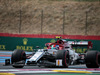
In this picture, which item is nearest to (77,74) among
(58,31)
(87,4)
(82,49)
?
(82,49)

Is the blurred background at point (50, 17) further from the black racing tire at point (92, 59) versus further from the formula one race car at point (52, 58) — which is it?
the black racing tire at point (92, 59)

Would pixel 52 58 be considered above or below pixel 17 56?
below

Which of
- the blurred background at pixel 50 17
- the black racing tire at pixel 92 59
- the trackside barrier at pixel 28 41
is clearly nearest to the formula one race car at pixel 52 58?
the black racing tire at pixel 92 59

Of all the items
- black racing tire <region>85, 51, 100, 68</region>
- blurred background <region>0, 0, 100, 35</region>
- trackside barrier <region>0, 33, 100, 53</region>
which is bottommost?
black racing tire <region>85, 51, 100, 68</region>

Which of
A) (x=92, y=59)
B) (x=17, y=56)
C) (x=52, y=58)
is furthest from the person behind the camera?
(x=52, y=58)

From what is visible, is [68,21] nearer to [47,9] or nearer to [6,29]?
[47,9]

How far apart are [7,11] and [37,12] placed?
3656mm

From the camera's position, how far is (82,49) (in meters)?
22.0

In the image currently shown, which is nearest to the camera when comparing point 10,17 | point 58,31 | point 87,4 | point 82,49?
point 82,49

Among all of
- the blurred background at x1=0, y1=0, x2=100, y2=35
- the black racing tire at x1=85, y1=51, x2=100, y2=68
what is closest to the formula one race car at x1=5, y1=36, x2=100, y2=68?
the black racing tire at x1=85, y1=51, x2=100, y2=68

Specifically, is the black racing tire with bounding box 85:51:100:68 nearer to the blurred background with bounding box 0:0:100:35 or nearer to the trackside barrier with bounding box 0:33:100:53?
the trackside barrier with bounding box 0:33:100:53

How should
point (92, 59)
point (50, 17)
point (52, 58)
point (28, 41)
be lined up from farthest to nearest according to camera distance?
point (50, 17)
point (28, 41)
point (52, 58)
point (92, 59)

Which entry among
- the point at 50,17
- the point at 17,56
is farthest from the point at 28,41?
the point at 50,17

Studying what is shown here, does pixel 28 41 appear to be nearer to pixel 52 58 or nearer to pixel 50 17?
pixel 52 58
